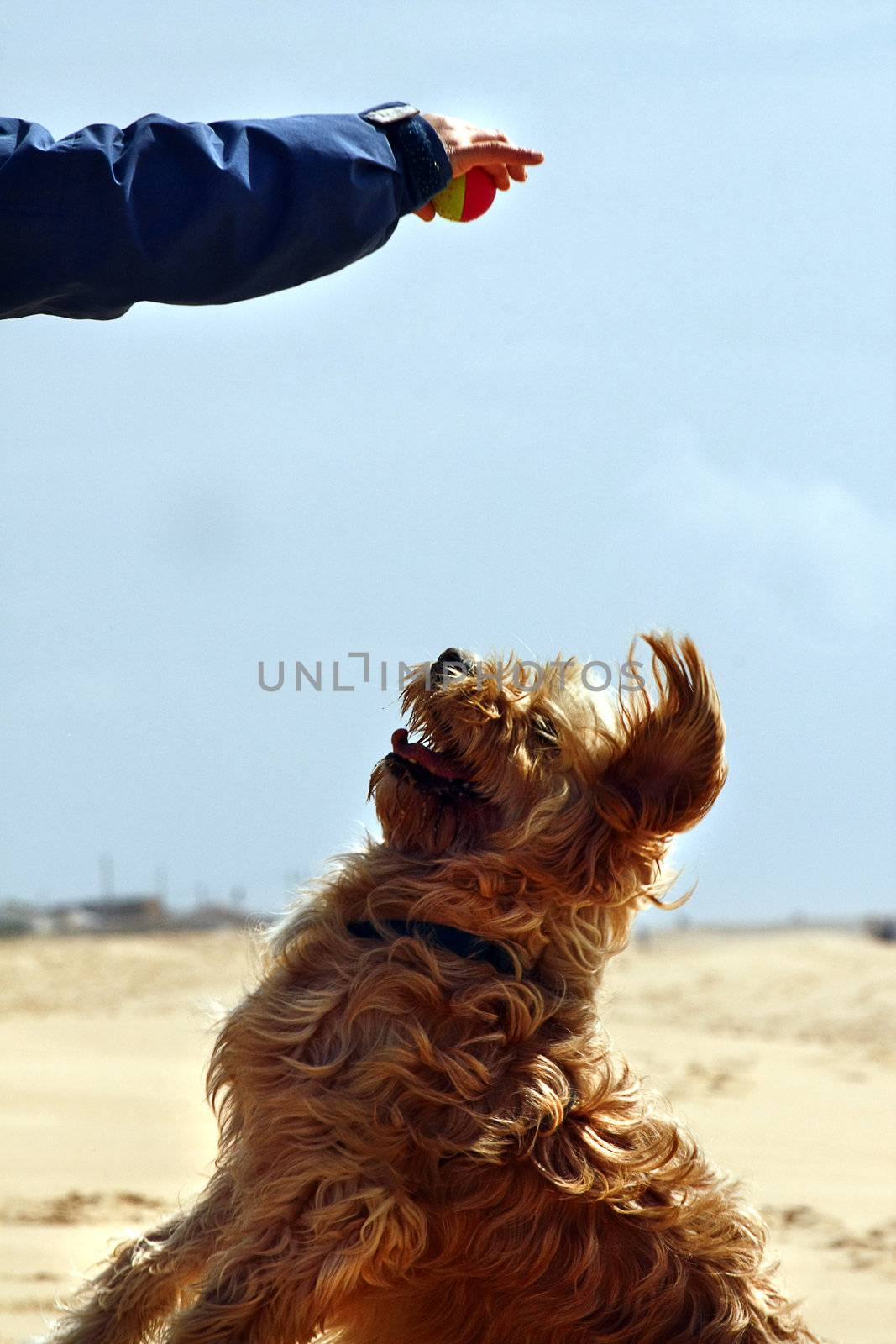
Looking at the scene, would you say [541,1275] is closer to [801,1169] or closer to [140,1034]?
[801,1169]

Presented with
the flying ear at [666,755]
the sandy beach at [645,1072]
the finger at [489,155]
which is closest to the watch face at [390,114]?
the finger at [489,155]

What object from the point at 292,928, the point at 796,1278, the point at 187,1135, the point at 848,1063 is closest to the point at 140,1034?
the point at 187,1135

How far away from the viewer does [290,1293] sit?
2697mm

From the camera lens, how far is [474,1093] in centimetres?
287

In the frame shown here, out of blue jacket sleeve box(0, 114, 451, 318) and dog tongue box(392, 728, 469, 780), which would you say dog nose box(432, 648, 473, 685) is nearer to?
dog tongue box(392, 728, 469, 780)

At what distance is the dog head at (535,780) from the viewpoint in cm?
303

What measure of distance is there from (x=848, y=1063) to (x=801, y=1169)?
4425 millimetres

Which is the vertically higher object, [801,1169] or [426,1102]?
[426,1102]

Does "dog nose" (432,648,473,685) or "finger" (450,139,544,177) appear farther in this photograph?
"dog nose" (432,648,473,685)

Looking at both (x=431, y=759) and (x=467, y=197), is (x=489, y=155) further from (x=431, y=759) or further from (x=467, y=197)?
(x=431, y=759)

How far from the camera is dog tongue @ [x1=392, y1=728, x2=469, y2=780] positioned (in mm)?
3107

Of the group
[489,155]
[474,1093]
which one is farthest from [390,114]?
[474,1093]

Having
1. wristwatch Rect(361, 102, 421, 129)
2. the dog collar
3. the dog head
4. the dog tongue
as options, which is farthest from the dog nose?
wristwatch Rect(361, 102, 421, 129)

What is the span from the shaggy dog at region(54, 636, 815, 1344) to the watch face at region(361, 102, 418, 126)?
3.77ft
